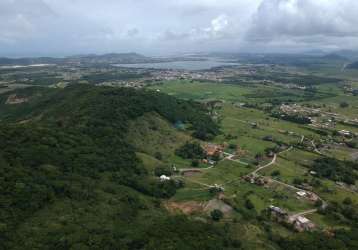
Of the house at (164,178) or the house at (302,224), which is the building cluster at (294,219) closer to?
the house at (302,224)

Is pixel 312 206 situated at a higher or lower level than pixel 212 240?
lower

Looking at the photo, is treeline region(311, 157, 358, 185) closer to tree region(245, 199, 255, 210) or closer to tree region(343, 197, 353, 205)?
tree region(343, 197, 353, 205)

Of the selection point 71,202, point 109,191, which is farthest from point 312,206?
point 71,202

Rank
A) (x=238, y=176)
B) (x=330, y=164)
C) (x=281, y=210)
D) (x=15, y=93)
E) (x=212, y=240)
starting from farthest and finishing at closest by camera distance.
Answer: (x=15, y=93) < (x=330, y=164) < (x=238, y=176) < (x=281, y=210) < (x=212, y=240)

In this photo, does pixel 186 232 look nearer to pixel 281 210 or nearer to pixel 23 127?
pixel 281 210

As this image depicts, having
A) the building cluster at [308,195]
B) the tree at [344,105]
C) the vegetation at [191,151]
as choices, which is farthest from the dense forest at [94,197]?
the tree at [344,105]

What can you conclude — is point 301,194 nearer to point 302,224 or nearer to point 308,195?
point 308,195
